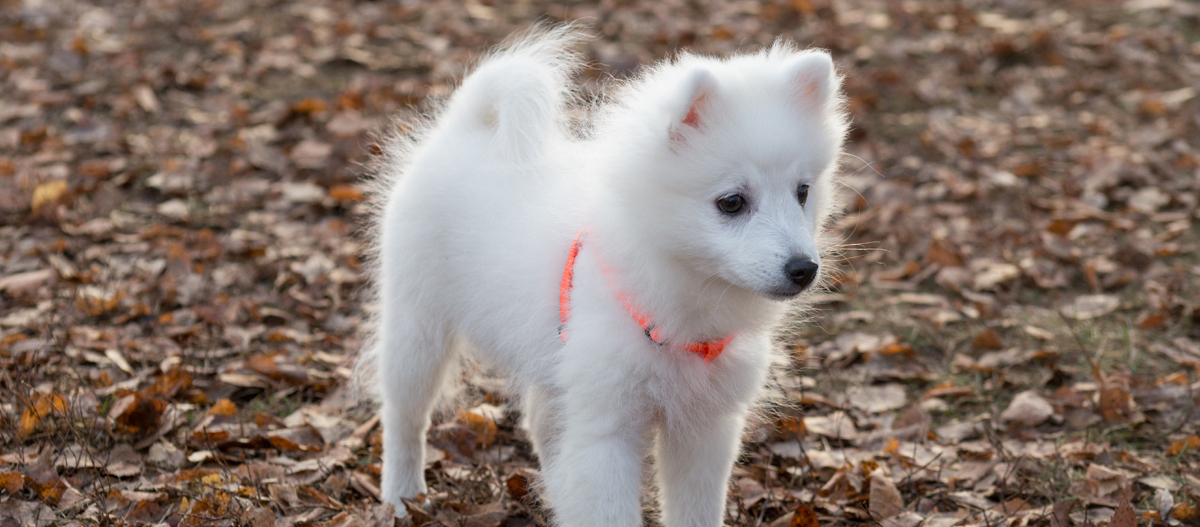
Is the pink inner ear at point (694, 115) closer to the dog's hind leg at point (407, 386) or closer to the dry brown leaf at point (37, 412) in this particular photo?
the dog's hind leg at point (407, 386)

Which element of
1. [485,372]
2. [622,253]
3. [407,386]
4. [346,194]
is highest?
[622,253]

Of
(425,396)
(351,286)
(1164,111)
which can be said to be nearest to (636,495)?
(425,396)

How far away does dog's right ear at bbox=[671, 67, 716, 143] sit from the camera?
250 centimetres

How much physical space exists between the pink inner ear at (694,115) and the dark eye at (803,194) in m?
0.36

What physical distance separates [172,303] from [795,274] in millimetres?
3466

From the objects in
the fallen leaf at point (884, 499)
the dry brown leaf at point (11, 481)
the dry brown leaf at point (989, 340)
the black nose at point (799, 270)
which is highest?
the black nose at point (799, 270)

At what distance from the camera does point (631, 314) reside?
2.71 metres

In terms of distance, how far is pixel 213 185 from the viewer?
6016 mm

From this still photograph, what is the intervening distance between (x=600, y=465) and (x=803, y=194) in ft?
3.15

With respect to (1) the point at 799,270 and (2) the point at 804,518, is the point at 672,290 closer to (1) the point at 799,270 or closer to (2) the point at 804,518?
(1) the point at 799,270

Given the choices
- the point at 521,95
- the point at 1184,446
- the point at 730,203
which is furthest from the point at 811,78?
the point at 1184,446

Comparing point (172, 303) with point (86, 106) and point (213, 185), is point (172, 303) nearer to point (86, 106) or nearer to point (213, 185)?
point (213, 185)

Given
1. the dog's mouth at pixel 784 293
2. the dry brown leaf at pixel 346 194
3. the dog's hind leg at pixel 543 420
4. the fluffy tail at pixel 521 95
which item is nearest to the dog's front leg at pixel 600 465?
the dog's hind leg at pixel 543 420

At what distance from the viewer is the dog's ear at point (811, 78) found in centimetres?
268
